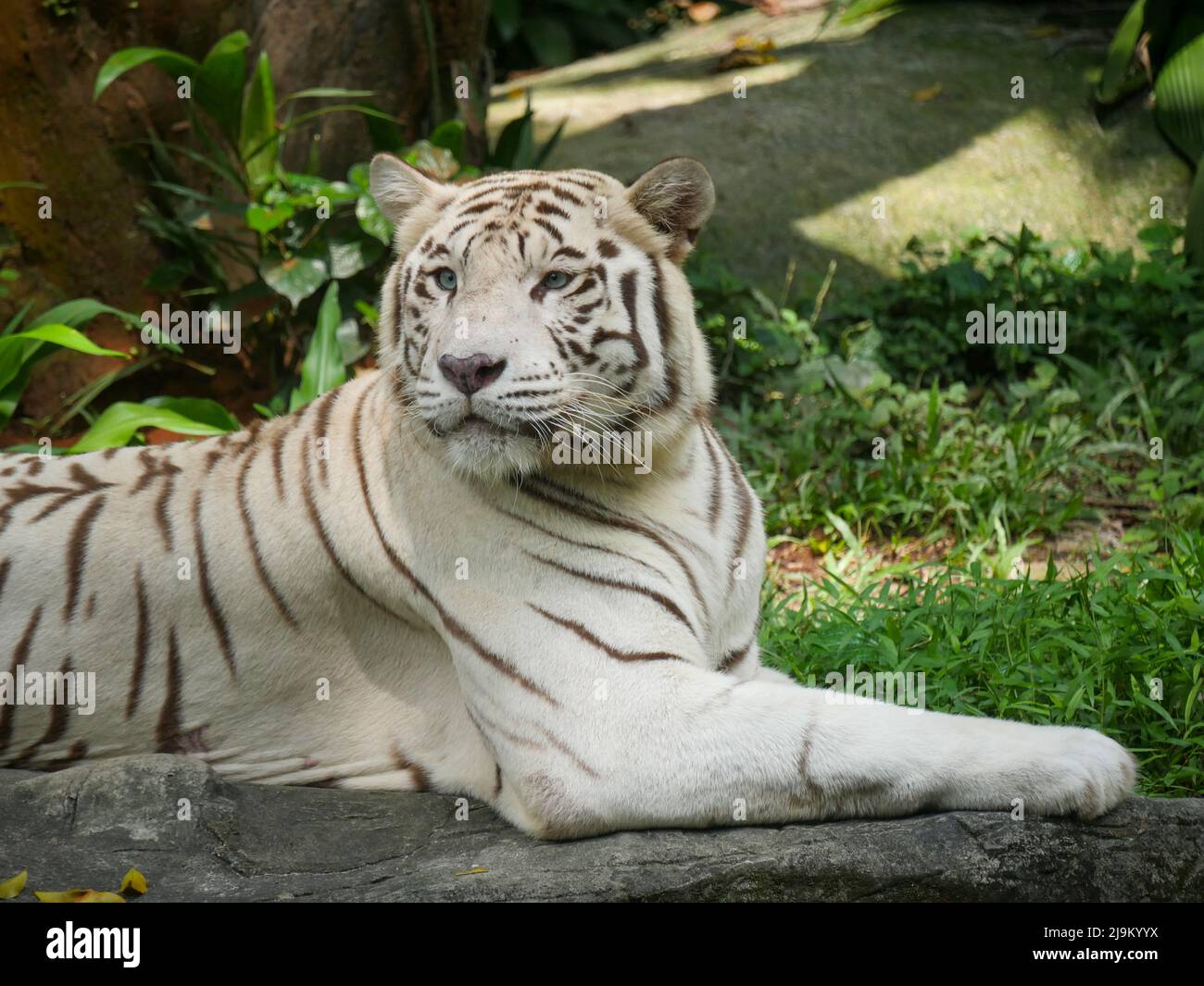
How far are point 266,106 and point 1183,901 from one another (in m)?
4.65

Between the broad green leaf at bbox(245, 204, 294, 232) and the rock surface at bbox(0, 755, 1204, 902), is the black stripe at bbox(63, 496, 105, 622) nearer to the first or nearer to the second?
the rock surface at bbox(0, 755, 1204, 902)

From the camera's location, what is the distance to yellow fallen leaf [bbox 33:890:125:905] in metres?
2.48

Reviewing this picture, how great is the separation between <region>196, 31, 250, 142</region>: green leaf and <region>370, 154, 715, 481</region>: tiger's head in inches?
103

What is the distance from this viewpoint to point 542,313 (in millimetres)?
2883

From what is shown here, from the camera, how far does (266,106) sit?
562 cm

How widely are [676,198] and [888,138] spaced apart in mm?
5399

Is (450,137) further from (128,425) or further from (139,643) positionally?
(139,643)

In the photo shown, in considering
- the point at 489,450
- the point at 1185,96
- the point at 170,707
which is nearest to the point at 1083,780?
the point at 489,450

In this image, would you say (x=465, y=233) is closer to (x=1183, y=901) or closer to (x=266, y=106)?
(x=1183, y=901)

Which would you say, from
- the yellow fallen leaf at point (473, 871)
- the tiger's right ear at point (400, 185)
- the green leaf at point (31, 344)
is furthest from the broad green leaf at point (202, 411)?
the yellow fallen leaf at point (473, 871)

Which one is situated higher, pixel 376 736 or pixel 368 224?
pixel 368 224

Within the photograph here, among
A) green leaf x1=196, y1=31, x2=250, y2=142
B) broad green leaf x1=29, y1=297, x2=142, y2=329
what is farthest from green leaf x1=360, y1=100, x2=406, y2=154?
broad green leaf x1=29, y1=297, x2=142, y2=329

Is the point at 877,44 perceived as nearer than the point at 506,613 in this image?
No
